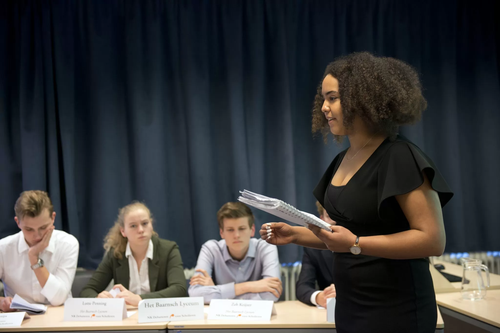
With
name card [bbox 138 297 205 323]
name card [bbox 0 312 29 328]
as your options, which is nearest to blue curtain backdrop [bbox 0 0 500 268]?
name card [bbox 0 312 29 328]

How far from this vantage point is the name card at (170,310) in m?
2.20

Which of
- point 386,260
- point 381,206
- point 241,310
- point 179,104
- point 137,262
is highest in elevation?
point 179,104

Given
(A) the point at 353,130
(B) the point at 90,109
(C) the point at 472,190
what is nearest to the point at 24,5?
(B) the point at 90,109

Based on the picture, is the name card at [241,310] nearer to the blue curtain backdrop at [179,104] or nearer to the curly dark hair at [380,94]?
the curly dark hair at [380,94]

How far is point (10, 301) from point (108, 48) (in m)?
2.16

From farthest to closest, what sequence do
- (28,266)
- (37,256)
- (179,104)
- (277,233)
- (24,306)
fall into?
(179,104)
(28,266)
(37,256)
(24,306)
(277,233)

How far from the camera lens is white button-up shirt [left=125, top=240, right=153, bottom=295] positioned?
2980mm

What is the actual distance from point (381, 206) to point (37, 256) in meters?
2.29

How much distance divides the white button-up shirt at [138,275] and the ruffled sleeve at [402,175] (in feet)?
7.10

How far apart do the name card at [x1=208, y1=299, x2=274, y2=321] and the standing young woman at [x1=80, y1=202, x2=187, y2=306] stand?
679 mm

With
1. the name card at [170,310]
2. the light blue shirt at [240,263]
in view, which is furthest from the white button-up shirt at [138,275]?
the name card at [170,310]

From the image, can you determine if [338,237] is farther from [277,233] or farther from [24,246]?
[24,246]

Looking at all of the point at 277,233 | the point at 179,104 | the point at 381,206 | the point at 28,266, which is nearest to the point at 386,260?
the point at 381,206

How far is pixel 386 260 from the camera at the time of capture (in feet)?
3.95
